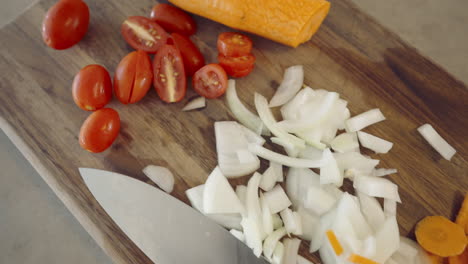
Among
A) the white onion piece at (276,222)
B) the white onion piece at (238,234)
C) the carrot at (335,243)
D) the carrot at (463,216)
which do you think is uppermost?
the carrot at (463,216)

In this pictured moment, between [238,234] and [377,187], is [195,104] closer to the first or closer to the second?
[238,234]

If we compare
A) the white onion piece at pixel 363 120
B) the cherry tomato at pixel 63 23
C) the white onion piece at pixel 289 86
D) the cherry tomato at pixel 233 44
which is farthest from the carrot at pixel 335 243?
the cherry tomato at pixel 63 23

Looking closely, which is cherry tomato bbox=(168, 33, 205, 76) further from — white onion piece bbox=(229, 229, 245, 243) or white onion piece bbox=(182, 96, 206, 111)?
white onion piece bbox=(229, 229, 245, 243)

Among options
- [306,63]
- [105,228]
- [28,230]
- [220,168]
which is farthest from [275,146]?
[28,230]

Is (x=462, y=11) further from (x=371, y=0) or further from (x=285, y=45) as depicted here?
(x=285, y=45)

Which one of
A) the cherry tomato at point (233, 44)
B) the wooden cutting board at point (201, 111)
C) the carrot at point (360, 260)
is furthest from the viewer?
the cherry tomato at point (233, 44)

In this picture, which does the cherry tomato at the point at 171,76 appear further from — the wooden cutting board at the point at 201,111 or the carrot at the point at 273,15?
the carrot at the point at 273,15
